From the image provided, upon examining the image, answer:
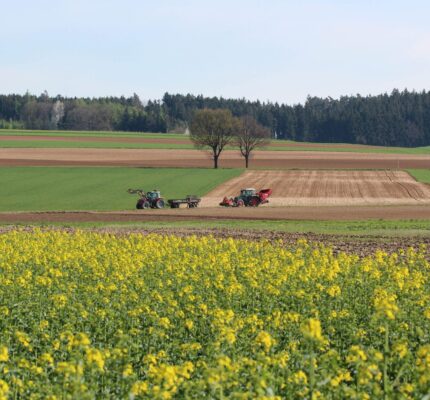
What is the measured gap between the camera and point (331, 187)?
3169 inches

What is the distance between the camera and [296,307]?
17016 mm

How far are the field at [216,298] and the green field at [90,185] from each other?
0.61 metres

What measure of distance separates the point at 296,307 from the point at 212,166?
3647 inches

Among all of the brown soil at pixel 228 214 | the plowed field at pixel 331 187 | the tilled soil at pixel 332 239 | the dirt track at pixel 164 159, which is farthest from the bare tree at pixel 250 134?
the tilled soil at pixel 332 239

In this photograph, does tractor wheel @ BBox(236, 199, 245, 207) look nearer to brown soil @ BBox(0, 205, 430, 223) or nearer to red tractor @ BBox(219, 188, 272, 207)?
red tractor @ BBox(219, 188, 272, 207)

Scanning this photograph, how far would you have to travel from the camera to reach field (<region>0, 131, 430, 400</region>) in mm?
10211

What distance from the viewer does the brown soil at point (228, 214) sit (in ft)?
168

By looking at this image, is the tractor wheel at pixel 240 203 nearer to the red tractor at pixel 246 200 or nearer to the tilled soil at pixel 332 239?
the red tractor at pixel 246 200

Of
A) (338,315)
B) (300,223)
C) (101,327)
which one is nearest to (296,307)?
(338,315)

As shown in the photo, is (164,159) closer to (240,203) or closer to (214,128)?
(214,128)

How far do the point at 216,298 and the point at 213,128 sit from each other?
87.8 metres

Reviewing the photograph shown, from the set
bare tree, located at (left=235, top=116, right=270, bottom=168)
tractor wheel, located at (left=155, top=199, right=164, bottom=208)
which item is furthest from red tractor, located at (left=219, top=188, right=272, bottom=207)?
bare tree, located at (left=235, top=116, right=270, bottom=168)

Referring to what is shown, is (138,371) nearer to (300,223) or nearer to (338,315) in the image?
(338,315)

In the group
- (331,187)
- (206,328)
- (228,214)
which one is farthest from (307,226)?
(331,187)
